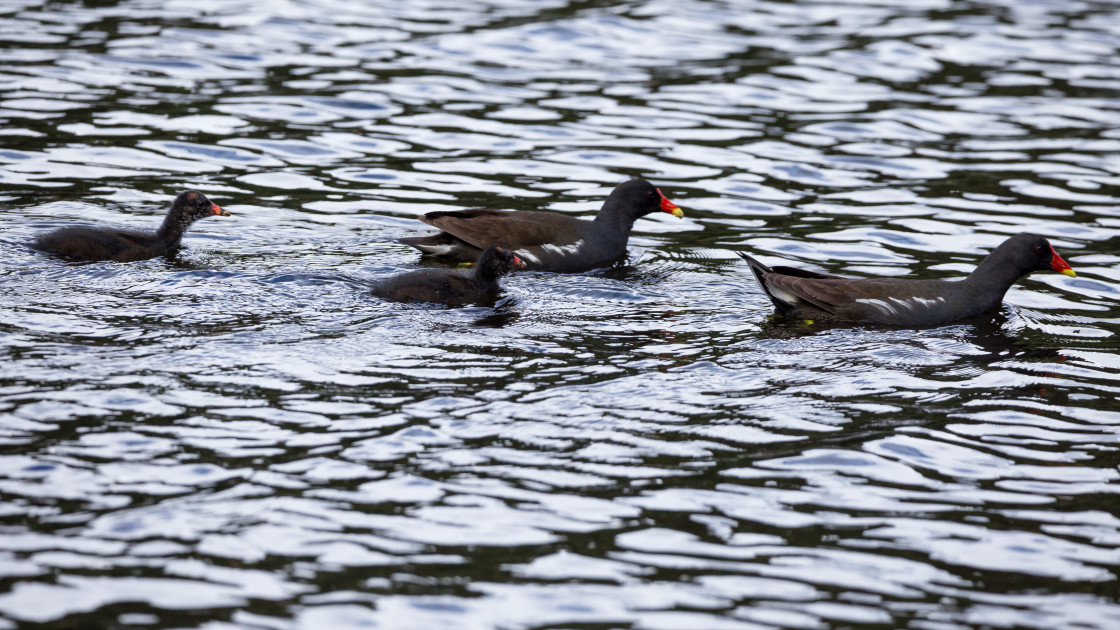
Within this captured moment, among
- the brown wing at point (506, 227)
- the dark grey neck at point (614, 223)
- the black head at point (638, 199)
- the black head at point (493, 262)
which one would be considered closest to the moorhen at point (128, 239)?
the brown wing at point (506, 227)

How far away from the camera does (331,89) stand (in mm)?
15125

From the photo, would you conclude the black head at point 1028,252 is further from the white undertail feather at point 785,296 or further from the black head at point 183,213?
the black head at point 183,213

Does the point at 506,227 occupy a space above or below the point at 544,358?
above

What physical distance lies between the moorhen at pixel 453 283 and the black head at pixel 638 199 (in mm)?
1667

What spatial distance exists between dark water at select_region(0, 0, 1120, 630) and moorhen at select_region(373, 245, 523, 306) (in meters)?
0.15

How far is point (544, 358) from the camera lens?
25.7 ft

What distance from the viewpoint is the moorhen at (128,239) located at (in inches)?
363

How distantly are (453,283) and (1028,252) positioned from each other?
4353 mm

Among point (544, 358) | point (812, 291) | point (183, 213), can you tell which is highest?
point (183, 213)

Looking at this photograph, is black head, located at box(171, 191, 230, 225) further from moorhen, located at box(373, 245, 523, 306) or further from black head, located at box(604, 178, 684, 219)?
black head, located at box(604, 178, 684, 219)

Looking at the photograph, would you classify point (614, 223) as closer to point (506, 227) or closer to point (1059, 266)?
point (506, 227)

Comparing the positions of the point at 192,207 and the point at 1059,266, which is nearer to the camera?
the point at 1059,266

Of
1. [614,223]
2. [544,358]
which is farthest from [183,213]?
[544,358]

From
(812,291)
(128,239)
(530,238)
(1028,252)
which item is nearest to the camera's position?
(812,291)
